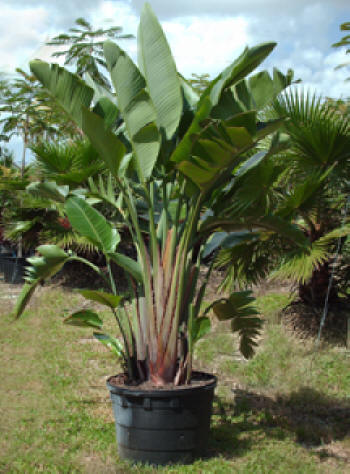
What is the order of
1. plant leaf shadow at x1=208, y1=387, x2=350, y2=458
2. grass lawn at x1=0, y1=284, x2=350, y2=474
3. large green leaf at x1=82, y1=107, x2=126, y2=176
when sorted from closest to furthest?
large green leaf at x1=82, y1=107, x2=126, y2=176 < grass lawn at x1=0, y1=284, x2=350, y2=474 < plant leaf shadow at x1=208, y1=387, x2=350, y2=458

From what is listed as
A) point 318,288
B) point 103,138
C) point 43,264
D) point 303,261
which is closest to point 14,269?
point 318,288

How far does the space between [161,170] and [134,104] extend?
729mm

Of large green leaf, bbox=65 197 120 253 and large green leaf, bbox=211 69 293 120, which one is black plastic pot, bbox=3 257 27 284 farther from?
large green leaf, bbox=211 69 293 120

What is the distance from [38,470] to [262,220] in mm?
2798

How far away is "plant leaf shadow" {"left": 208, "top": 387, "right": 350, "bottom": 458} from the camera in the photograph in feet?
16.9

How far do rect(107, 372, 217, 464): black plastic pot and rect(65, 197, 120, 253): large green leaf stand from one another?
4.41 feet

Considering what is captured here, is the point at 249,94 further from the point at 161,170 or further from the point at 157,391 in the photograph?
the point at 157,391

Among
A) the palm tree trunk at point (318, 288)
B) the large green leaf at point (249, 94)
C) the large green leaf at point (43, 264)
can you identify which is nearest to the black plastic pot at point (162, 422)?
the large green leaf at point (43, 264)

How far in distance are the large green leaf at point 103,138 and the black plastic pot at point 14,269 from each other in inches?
391

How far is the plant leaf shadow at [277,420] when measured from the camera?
5.14m

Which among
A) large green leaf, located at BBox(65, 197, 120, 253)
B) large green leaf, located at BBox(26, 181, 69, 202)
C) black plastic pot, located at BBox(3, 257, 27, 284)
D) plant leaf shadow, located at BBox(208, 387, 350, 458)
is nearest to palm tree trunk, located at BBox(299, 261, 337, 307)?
plant leaf shadow, located at BBox(208, 387, 350, 458)

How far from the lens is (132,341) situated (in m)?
4.82

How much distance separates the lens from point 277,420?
5812 millimetres

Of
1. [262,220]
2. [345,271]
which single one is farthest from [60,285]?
[262,220]
